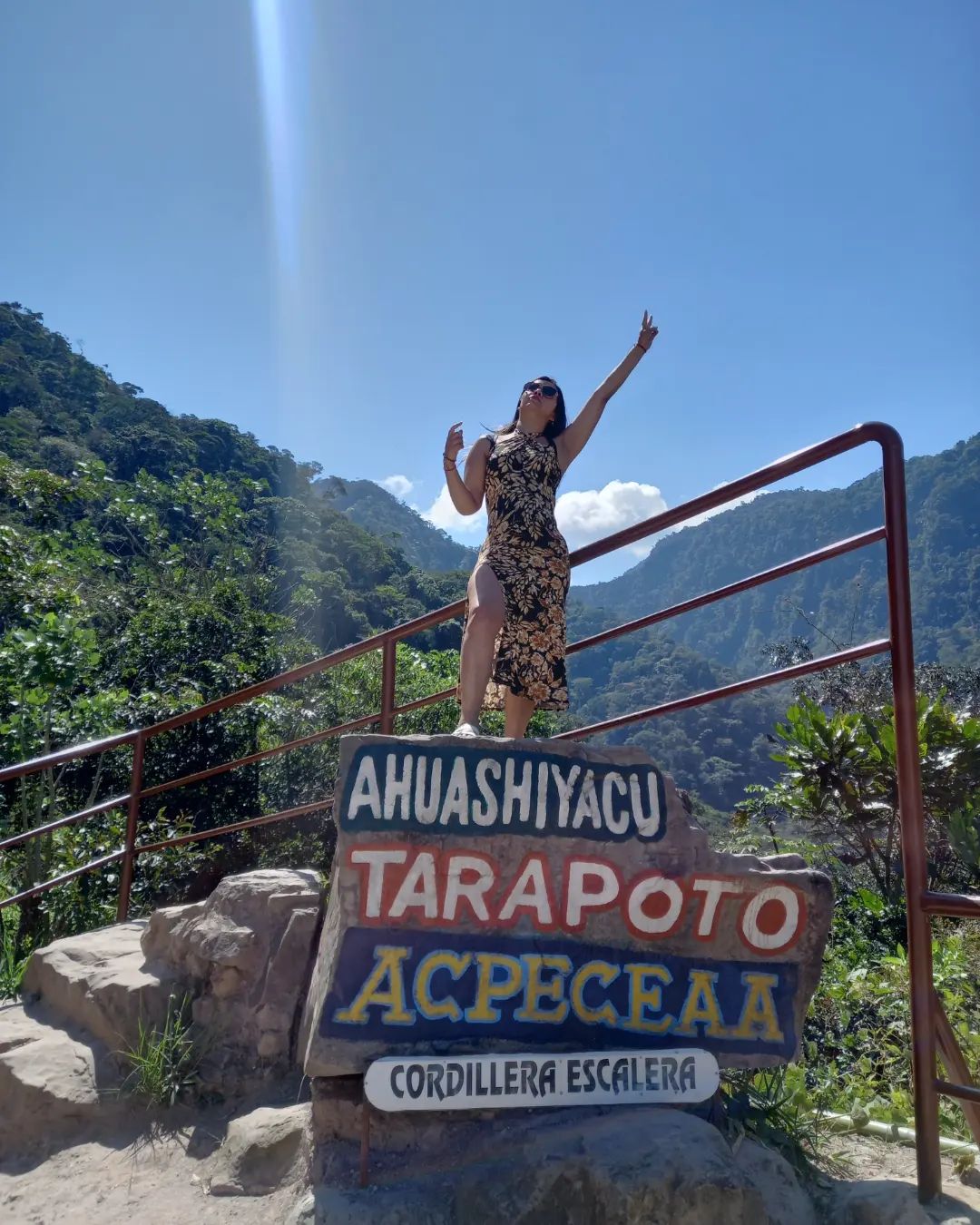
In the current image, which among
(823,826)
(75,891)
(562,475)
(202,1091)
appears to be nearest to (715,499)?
(562,475)

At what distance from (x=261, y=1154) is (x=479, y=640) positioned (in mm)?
1429

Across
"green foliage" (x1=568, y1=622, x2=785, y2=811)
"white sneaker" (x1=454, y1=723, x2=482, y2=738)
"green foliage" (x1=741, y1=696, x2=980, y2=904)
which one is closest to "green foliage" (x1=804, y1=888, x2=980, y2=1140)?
Result: "green foliage" (x1=741, y1=696, x2=980, y2=904)

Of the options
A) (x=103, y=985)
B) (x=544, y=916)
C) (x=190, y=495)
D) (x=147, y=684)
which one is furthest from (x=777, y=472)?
(x=190, y=495)

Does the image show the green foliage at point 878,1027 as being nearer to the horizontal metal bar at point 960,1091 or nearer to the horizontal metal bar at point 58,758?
the horizontal metal bar at point 960,1091

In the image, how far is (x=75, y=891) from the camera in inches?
201

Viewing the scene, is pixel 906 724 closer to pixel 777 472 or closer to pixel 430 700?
pixel 777 472

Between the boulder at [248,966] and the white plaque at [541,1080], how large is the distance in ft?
2.72

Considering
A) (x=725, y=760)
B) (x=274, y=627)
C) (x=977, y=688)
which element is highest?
(x=274, y=627)

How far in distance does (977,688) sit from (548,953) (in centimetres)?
1215

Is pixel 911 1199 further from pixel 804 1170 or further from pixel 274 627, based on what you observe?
pixel 274 627

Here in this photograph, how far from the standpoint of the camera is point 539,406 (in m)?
3.12

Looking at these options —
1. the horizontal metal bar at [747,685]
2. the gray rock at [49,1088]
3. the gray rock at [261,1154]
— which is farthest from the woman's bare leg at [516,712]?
the gray rock at [49,1088]

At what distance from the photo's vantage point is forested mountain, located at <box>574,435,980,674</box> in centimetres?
8025

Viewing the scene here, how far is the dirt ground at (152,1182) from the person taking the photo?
7.29ft
